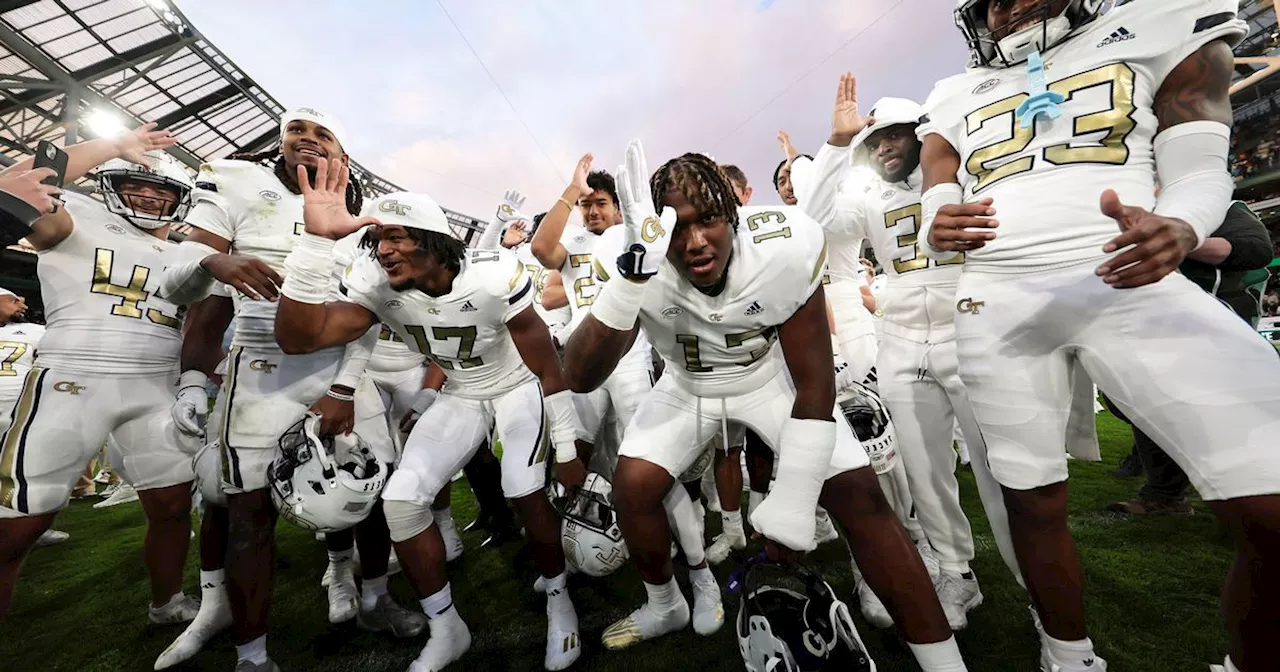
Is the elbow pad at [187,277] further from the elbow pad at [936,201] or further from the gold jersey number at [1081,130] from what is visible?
the gold jersey number at [1081,130]

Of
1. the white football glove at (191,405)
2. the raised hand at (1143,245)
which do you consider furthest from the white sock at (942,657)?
the white football glove at (191,405)

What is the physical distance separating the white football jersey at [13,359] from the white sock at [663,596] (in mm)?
5837

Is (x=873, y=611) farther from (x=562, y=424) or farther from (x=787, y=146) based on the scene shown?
(x=787, y=146)

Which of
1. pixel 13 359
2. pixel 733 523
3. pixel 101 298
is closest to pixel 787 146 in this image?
pixel 733 523

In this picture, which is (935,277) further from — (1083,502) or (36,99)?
(36,99)

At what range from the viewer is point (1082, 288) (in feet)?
4.92

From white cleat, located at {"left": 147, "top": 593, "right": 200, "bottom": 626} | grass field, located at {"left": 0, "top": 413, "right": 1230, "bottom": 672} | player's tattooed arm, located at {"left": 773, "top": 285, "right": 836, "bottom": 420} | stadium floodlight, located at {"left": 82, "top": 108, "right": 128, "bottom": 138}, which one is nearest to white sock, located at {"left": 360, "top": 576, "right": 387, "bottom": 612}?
grass field, located at {"left": 0, "top": 413, "right": 1230, "bottom": 672}

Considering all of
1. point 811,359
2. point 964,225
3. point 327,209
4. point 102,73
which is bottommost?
point 811,359

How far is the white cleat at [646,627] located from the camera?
237 cm

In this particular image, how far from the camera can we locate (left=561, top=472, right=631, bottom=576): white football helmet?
8.03 feet

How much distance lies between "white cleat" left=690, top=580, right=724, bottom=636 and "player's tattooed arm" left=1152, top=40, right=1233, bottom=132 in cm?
254

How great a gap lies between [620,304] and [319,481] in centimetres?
172

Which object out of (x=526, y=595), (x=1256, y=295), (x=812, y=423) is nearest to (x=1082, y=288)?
(x=812, y=423)

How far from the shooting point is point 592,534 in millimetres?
2449
